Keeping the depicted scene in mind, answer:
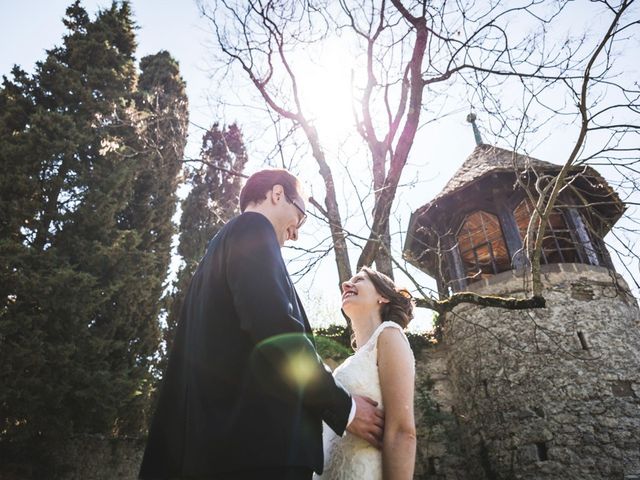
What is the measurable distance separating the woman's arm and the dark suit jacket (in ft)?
1.43

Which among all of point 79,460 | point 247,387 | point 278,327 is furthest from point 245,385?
point 79,460

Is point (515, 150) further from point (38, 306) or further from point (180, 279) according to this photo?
point (180, 279)

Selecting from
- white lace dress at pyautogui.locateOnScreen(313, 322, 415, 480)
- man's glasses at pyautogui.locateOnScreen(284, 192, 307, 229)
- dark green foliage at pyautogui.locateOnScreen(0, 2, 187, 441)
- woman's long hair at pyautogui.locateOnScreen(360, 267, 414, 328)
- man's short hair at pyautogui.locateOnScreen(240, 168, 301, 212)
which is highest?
dark green foliage at pyautogui.locateOnScreen(0, 2, 187, 441)

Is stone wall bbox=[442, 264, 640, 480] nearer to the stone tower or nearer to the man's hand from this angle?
the stone tower

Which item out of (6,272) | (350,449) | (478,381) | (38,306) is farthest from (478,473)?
(6,272)

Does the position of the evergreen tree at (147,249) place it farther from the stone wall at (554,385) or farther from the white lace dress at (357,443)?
the stone wall at (554,385)

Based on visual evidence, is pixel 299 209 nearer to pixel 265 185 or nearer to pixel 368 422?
pixel 265 185

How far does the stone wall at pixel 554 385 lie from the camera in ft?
20.1

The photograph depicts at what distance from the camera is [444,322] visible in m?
8.55

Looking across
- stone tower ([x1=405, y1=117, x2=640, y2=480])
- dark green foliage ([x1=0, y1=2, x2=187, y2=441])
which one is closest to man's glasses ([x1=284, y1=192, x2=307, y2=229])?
stone tower ([x1=405, y1=117, x2=640, y2=480])

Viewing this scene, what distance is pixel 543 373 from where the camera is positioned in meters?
6.73

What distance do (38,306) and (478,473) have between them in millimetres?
8805

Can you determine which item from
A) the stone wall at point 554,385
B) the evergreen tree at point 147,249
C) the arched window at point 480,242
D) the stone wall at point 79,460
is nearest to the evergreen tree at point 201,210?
the evergreen tree at point 147,249

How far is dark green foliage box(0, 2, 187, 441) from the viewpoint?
6.77 meters
